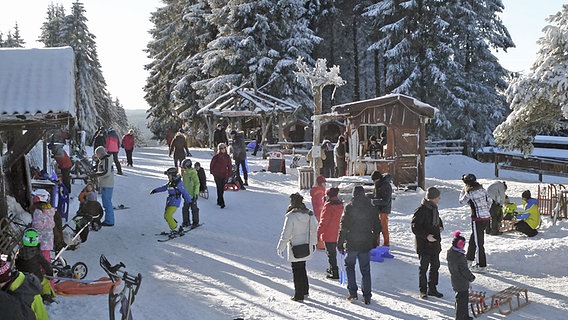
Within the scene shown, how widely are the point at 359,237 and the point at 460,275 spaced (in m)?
1.44

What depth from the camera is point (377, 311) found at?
7793 millimetres

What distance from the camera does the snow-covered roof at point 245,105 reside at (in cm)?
2966

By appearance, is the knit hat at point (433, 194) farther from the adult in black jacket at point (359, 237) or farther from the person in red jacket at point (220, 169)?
the person in red jacket at point (220, 169)

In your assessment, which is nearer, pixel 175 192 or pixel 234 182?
pixel 175 192

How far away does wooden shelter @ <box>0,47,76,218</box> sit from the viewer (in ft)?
27.2

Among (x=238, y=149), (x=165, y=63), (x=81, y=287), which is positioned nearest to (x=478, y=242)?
(x=81, y=287)

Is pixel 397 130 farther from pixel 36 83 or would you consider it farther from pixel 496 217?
pixel 36 83

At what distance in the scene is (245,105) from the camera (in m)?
30.9

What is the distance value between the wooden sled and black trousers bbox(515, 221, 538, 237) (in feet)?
28.3

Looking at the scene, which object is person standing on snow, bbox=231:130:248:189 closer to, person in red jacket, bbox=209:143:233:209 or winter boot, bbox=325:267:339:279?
person in red jacket, bbox=209:143:233:209

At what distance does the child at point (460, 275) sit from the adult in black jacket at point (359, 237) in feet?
3.98

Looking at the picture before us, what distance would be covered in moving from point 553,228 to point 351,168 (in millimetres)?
7063

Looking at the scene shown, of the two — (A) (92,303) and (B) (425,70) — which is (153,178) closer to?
(A) (92,303)

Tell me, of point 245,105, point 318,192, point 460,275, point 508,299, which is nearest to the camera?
point 460,275
